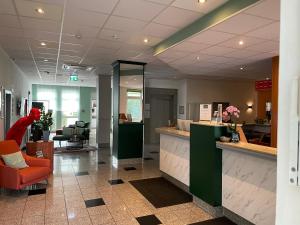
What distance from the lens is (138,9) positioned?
10.5 ft

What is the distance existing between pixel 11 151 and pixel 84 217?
7.26ft

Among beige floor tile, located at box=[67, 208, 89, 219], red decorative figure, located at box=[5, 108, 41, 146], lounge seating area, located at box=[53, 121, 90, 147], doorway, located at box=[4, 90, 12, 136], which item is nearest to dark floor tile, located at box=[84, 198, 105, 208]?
beige floor tile, located at box=[67, 208, 89, 219]

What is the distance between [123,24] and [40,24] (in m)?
1.45

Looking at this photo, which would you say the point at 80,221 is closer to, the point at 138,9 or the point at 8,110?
the point at 138,9

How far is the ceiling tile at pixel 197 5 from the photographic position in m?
2.98

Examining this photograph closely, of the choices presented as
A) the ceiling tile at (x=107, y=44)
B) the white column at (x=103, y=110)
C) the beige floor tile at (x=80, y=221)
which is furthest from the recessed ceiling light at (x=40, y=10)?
the white column at (x=103, y=110)

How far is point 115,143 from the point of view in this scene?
658 cm

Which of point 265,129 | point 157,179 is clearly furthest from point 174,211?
point 265,129

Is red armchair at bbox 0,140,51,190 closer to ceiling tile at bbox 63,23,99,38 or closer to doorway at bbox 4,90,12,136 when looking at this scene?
doorway at bbox 4,90,12,136

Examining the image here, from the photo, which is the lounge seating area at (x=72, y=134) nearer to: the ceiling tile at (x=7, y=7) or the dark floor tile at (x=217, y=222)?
the ceiling tile at (x=7, y=7)

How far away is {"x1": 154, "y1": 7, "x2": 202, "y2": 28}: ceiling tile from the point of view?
3.26 meters

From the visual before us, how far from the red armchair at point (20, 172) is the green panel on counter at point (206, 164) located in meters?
2.82

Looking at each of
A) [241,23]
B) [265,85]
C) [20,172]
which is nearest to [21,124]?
[20,172]

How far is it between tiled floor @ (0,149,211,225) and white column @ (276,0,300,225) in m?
2.37
